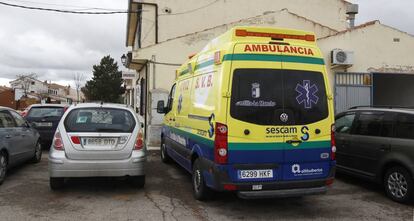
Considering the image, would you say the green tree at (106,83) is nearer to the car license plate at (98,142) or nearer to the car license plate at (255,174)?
the car license plate at (98,142)

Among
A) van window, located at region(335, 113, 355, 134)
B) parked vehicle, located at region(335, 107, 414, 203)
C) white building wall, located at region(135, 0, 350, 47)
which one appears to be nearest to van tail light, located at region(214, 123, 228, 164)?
parked vehicle, located at region(335, 107, 414, 203)

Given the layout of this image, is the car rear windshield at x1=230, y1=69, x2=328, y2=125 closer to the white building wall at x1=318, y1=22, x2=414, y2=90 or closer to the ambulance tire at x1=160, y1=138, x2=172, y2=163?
the ambulance tire at x1=160, y1=138, x2=172, y2=163

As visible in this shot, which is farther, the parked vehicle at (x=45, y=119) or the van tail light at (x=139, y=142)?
the parked vehicle at (x=45, y=119)

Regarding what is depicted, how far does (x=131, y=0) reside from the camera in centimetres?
1616

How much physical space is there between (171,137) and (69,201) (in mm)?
2984

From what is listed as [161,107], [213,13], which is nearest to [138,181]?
[161,107]

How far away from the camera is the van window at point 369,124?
7.38m

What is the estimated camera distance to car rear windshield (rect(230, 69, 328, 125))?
5.70 meters

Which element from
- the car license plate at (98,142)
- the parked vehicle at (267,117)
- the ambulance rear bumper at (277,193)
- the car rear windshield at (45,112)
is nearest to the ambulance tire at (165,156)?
the car license plate at (98,142)

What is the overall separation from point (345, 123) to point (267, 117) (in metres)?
3.33

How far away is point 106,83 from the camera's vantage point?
64.1 m

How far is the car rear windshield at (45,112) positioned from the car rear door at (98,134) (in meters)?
6.04

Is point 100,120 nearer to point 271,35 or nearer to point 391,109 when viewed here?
point 271,35

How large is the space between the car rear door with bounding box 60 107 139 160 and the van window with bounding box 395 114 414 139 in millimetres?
4432
